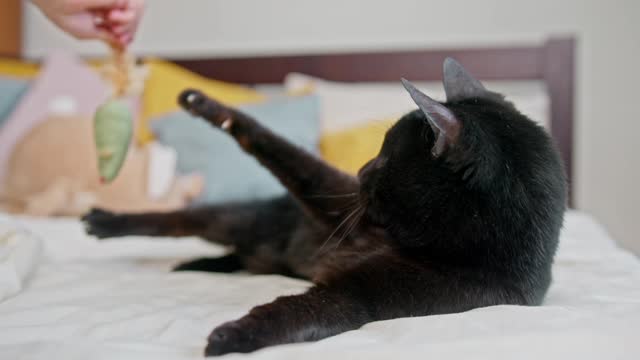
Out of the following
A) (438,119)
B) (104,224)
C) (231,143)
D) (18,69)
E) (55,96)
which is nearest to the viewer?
(438,119)

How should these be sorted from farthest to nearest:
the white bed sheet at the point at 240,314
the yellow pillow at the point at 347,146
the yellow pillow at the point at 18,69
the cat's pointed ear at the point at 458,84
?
the yellow pillow at the point at 18,69 < the yellow pillow at the point at 347,146 < the cat's pointed ear at the point at 458,84 < the white bed sheet at the point at 240,314

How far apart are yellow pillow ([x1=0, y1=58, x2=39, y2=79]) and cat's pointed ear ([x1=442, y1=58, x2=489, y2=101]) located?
231cm

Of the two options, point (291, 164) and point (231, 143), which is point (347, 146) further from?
point (291, 164)

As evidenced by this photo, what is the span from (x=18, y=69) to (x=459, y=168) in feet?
8.46

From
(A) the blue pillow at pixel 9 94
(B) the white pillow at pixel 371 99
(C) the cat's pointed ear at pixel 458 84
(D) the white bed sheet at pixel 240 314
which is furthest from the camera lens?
(A) the blue pillow at pixel 9 94

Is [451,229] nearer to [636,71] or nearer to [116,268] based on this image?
[116,268]

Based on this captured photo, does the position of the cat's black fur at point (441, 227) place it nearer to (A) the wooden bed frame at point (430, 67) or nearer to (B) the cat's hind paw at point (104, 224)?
(B) the cat's hind paw at point (104, 224)

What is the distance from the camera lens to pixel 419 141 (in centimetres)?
83

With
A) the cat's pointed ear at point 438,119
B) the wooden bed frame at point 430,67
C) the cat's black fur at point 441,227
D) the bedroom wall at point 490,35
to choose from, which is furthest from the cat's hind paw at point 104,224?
the bedroom wall at point 490,35

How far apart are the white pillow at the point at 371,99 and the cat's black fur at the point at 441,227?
47.9 inches

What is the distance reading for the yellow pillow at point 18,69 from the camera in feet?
8.76

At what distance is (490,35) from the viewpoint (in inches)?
100

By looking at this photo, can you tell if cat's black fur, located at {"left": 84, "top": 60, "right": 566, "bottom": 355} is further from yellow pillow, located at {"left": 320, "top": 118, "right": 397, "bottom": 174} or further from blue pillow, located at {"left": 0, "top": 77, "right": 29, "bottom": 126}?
blue pillow, located at {"left": 0, "top": 77, "right": 29, "bottom": 126}

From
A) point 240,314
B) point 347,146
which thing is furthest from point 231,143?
point 240,314
